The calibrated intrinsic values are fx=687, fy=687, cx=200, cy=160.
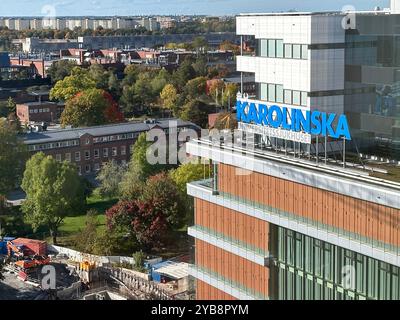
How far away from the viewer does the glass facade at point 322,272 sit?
10.1 metres

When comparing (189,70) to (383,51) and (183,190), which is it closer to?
(183,190)

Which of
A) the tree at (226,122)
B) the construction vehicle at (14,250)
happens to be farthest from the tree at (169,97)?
the construction vehicle at (14,250)

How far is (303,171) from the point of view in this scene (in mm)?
11094

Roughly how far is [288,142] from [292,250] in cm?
237

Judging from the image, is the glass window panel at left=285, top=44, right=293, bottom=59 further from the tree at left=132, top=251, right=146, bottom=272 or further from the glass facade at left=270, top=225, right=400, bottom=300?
the tree at left=132, top=251, right=146, bottom=272

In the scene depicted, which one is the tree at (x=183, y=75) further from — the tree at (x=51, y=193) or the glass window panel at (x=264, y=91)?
the glass window panel at (x=264, y=91)

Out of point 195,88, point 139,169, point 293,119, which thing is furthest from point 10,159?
point 195,88

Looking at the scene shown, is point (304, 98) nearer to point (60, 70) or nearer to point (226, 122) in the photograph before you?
point (226, 122)

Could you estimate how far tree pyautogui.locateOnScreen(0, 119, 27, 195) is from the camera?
27594mm

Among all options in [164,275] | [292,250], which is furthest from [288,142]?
[164,275]

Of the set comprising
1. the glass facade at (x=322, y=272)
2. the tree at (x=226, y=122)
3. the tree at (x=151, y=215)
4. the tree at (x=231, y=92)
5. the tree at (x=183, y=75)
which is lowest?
the tree at (x=151, y=215)

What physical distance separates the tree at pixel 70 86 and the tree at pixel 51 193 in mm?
20406

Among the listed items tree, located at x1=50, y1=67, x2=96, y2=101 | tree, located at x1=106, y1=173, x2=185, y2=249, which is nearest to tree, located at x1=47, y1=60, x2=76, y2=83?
tree, located at x1=50, y1=67, x2=96, y2=101

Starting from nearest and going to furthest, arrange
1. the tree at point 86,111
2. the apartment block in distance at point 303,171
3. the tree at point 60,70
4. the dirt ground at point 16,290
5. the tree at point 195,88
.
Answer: the apartment block in distance at point 303,171 < the dirt ground at point 16,290 < the tree at point 86,111 < the tree at point 195,88 < the tree at point 60,70
